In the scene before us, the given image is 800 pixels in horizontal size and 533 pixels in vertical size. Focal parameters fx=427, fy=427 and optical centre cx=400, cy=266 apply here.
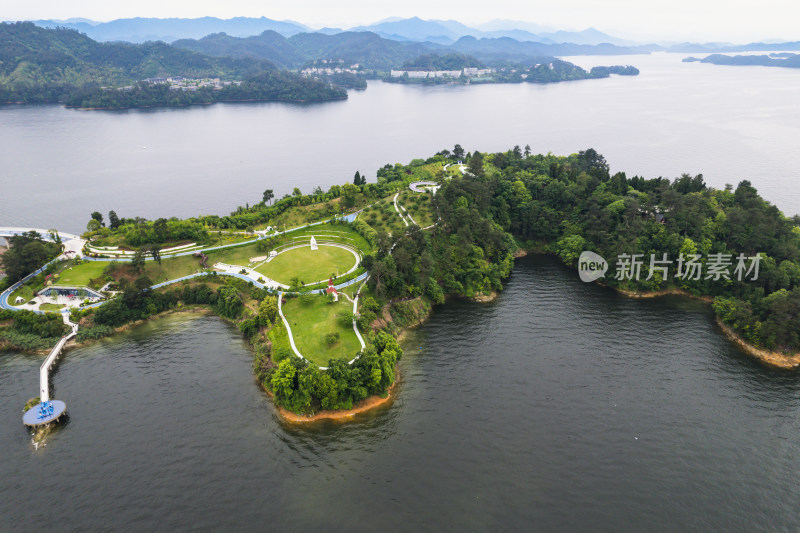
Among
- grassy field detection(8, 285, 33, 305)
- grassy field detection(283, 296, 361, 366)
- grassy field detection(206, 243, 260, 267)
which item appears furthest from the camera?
grassy field detection(206, 243, 260, 267)

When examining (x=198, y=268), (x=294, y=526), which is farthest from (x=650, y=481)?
(x=198, y=268)

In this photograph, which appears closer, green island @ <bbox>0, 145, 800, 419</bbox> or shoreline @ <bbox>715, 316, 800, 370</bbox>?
shoreline @ <bbox>715, 316, 800, 370</bbox>

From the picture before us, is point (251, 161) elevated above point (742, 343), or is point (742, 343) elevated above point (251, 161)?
point (251, 161)

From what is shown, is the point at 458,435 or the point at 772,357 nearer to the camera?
the point at 458,435

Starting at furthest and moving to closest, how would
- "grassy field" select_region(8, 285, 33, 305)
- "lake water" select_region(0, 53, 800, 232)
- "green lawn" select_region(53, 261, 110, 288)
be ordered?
"lake water" select_region(0, 53, 800, 232), "green lawn" select_region(53, 261, 110, 288), "grassy field" select_region(8, 285, 33, 305)

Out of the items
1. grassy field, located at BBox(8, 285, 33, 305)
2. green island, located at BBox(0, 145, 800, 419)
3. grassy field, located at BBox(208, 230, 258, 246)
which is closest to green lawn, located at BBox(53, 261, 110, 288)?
green island, located at BBox(0, 145, 800, 419)

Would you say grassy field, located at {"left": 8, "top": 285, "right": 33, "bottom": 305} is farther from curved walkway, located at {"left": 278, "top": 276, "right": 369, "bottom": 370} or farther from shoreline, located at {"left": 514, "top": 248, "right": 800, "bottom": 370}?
shoreline, located at {"left": 514, "top": 248, "right": 800, "bottom": 370}

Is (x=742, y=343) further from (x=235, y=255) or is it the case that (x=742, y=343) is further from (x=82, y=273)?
(x=82, y=273)

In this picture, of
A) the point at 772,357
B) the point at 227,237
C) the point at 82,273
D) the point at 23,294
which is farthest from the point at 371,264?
the point at 772,357
